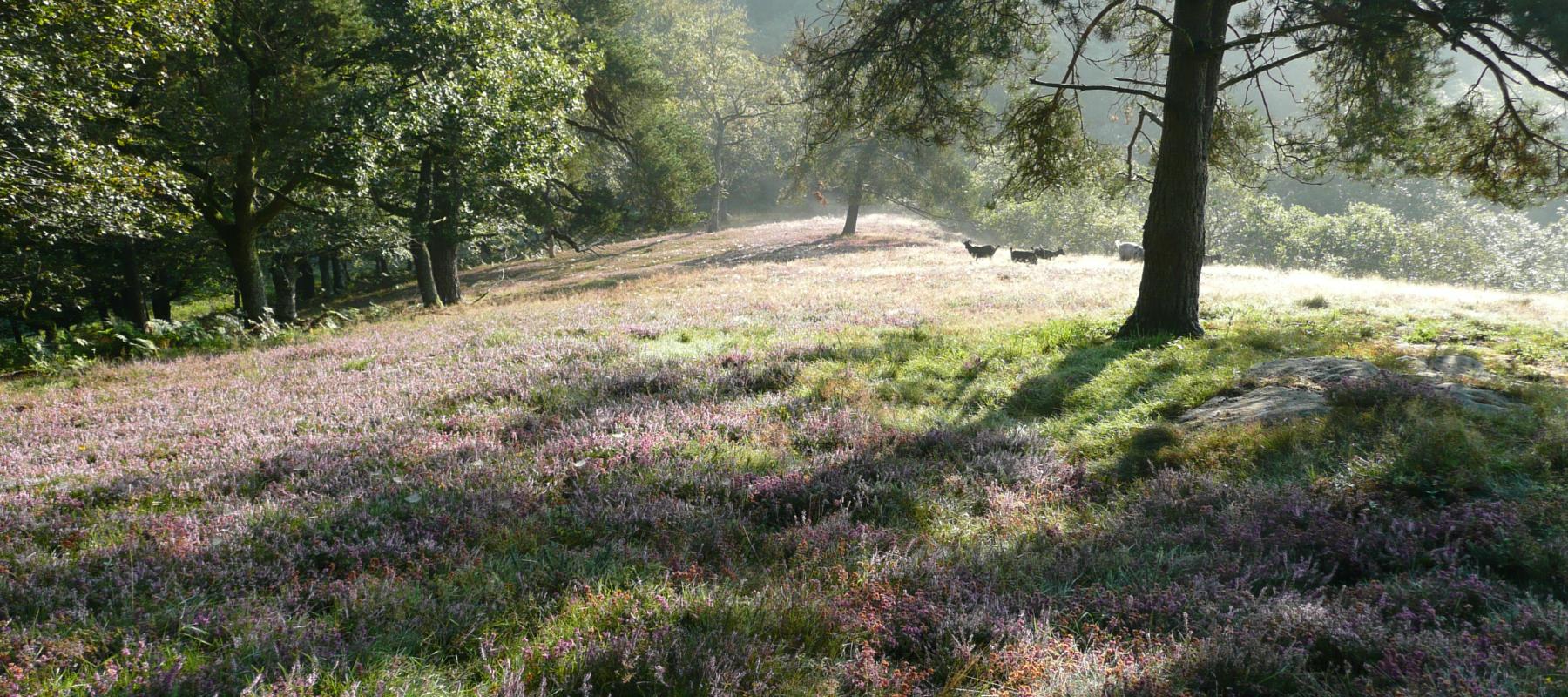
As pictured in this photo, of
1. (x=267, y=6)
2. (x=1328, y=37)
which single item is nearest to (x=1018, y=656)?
(x=1328, y=37)

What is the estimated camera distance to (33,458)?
5.34m

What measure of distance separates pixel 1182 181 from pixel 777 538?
849 cm

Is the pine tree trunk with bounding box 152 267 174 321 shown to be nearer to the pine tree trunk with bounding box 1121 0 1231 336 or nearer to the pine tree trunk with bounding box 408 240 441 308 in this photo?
the pine tree trunk with bounding box 408 240 441 308

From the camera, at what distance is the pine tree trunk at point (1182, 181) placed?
360 inches

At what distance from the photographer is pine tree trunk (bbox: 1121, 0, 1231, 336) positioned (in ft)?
30.0

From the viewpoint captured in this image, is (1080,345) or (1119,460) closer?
(1119,460)

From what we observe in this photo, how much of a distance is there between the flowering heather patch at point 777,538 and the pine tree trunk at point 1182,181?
5.43 ft

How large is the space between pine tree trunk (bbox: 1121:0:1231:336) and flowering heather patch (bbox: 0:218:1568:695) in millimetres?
1654

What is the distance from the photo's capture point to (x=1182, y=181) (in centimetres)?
922

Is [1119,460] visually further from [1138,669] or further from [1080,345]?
[1080,345]

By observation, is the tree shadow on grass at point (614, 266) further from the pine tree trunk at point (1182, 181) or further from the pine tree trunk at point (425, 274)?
the pine tree trunk at point (1182, 181)

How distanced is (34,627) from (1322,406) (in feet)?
25.8

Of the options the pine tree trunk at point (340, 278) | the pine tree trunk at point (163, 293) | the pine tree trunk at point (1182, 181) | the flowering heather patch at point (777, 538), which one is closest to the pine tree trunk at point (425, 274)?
the pine tree trunk at point (163, 293)

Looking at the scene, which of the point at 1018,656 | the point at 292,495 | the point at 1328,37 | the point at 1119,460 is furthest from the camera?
the point at 1328,37
